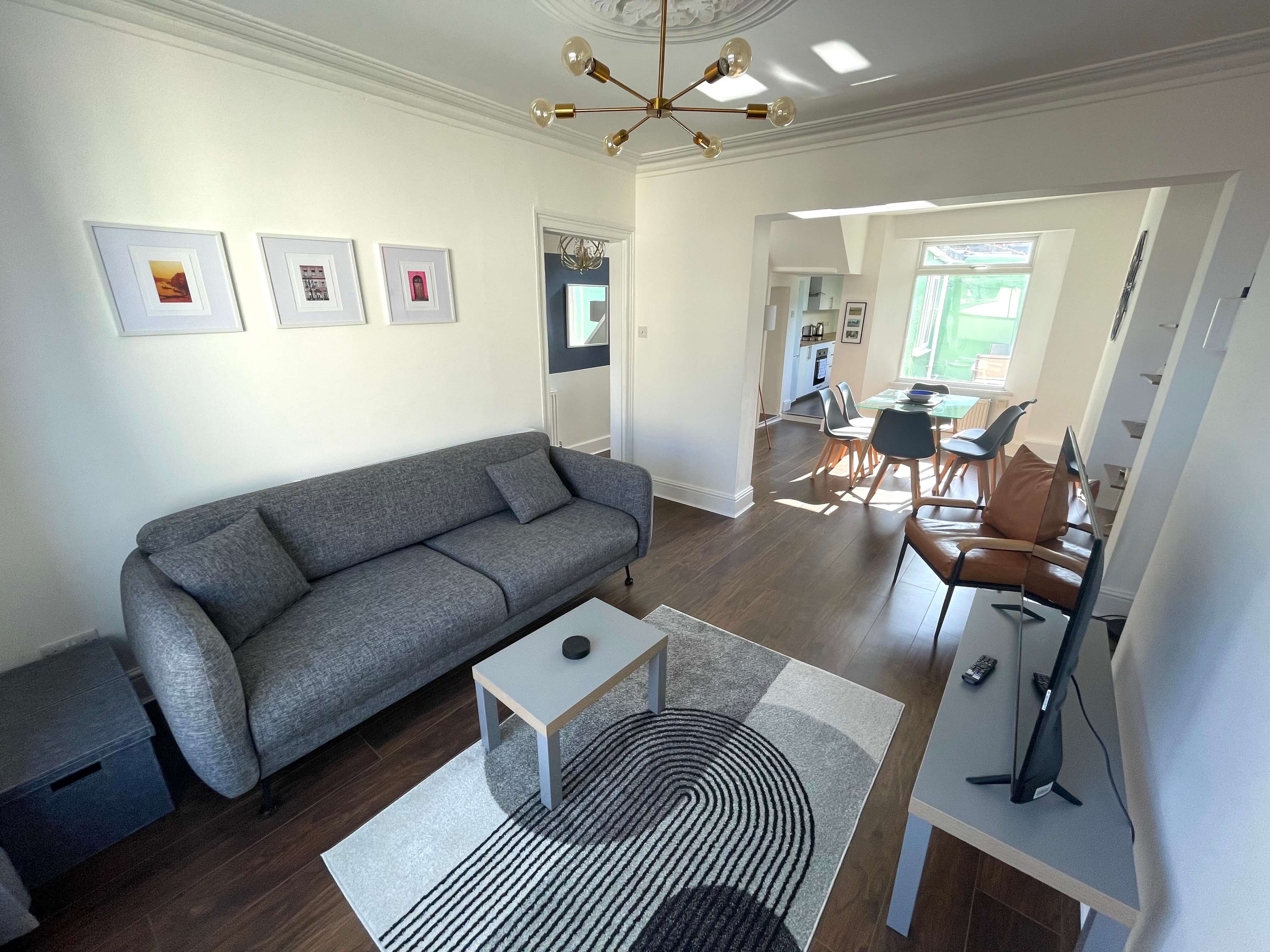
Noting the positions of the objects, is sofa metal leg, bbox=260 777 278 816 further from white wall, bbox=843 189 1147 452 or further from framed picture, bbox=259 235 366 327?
white wall, bbox=843 189 1147 452

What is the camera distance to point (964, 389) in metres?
6.16

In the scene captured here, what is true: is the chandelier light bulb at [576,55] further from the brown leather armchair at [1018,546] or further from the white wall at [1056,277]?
the white wall at [1056,277]

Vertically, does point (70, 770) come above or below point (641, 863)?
above

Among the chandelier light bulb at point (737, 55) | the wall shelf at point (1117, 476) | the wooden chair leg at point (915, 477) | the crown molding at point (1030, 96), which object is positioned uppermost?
the crown molding at point (1030, 96)

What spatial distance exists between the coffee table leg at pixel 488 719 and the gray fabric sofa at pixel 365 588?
0.30 metres

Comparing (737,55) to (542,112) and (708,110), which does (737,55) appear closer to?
(708,110)

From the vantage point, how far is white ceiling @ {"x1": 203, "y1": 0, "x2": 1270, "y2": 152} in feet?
5.93

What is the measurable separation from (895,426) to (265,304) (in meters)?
4.05

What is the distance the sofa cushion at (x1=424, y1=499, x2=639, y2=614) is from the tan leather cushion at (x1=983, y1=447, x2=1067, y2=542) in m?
1.92

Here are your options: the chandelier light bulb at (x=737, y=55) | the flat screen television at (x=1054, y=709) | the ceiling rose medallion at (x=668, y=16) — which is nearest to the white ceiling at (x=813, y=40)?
the ceiling rose medallion at (x=668, y=16)

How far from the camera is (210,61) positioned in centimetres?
192

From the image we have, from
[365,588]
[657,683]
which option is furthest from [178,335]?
[657,683]

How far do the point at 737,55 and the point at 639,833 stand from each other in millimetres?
2288

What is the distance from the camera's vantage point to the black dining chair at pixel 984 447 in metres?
4.07
